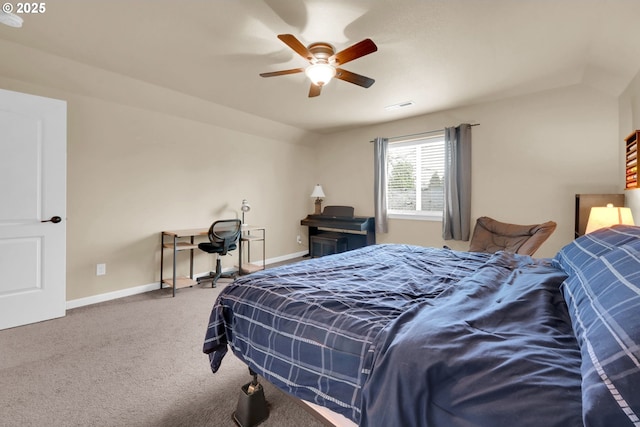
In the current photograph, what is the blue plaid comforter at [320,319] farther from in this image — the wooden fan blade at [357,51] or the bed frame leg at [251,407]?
the wooden fan blade at [357,51]

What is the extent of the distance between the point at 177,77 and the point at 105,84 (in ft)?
2.52

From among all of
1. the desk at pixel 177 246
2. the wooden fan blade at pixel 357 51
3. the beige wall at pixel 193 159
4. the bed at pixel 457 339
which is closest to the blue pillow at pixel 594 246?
the bed at pixel 457 339

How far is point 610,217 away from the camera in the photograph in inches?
96.2

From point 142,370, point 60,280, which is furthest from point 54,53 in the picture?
point 142,370

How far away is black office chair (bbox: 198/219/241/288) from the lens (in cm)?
371

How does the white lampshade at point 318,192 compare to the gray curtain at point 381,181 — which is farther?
the white lampshade at point 318,192

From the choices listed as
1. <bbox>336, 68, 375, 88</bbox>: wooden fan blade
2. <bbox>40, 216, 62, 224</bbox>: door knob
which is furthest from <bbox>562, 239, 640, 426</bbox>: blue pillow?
<bbox>40, 216, 62, 224</bbox>: door knob

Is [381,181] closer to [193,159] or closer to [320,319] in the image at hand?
[193,159]

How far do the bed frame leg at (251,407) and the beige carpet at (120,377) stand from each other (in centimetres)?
5

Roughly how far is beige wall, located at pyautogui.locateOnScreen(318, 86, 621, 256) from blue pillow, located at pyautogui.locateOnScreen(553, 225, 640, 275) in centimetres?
232

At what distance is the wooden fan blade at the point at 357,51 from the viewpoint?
77.9 inches

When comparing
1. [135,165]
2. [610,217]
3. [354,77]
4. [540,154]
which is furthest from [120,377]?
[540,154]

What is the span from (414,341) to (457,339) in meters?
0.12

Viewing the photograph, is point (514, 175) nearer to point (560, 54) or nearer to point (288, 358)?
point (560, 54)
